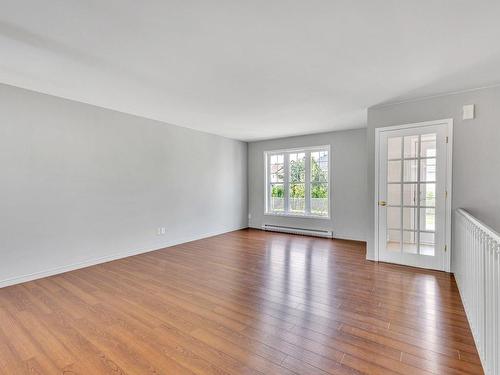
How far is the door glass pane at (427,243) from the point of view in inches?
142

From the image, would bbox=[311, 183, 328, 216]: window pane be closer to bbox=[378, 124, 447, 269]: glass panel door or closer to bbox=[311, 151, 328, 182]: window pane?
bbox=[311, 151, 328, 182]: window pane

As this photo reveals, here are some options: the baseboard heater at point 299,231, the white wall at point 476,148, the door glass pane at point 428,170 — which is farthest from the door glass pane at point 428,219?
the baseboard heater at point 299,231

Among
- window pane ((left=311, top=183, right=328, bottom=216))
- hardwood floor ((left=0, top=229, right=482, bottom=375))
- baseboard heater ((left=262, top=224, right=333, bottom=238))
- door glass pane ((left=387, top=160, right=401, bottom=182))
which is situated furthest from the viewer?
window pane ((left=311, top=183, right=328, bottom=216))

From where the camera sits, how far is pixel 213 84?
10.2ft

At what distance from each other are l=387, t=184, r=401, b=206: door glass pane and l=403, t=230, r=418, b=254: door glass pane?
1.48 feet

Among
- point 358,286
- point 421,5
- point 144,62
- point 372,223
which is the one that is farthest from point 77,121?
point 372,223

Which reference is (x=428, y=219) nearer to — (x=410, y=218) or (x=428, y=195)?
(x=410, y=218)

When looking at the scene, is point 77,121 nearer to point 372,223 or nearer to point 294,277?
point 294,277

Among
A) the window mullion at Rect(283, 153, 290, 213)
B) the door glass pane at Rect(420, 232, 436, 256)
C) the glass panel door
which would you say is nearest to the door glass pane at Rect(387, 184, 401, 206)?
the glass panel door

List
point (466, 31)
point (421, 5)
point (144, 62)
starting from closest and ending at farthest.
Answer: point (421, 5), point (466, 31), point (144, 62)

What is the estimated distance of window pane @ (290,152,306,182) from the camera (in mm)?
6363

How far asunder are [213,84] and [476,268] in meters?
3.05

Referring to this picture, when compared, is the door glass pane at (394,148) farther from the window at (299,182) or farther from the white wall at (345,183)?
the window at (299,182)

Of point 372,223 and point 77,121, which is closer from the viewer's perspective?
point 77,121
